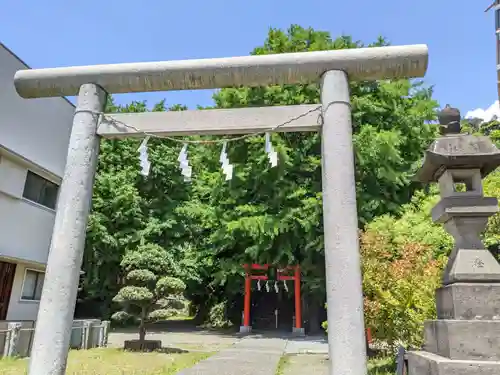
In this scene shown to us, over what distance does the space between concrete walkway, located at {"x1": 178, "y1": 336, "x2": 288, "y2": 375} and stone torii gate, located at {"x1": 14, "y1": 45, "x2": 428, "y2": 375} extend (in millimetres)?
4824

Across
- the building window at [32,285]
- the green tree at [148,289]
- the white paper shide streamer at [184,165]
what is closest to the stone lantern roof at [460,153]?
the white paper shide streamer at [184,165]

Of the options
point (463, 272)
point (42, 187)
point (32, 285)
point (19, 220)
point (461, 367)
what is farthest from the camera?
point (42, 187)

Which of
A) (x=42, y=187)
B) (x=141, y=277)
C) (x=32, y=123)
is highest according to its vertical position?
(x=32, y=123)

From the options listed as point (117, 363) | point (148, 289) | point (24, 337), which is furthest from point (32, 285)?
point (117, 363)

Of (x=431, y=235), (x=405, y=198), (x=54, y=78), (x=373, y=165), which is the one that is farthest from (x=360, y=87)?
(x=54, y=78)

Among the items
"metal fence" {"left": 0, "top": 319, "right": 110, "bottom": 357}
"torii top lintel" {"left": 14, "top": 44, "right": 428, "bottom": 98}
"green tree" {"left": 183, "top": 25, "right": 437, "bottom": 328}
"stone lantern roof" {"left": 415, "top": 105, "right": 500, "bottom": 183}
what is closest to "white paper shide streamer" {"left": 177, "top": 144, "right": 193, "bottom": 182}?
"torii top lintel" {"left": 14, "top": 44, "right": 428, "bottom": 98}

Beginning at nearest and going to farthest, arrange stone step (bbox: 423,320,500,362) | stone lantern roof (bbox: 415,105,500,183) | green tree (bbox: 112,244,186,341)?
stone step (bbox: 423,320,500,362)
stone lantern roof (bbox: 415,105,500,183)
green tree (bbox: 112,244,186,341)

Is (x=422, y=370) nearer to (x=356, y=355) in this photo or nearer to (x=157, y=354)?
(x=356, y=355)

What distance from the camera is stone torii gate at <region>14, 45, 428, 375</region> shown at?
12.7 feet

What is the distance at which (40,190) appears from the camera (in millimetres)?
11852

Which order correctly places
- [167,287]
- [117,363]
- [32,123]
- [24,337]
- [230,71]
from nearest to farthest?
[230,71]
[117,363]
[24,337]
[32,123]
[167,287]

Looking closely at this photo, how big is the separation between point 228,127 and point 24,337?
28.3ft

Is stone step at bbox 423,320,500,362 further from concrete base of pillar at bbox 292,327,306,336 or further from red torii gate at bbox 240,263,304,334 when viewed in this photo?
concrete base of pillar at bbox 292,327,306,336

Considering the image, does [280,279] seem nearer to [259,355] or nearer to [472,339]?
[259,355]
